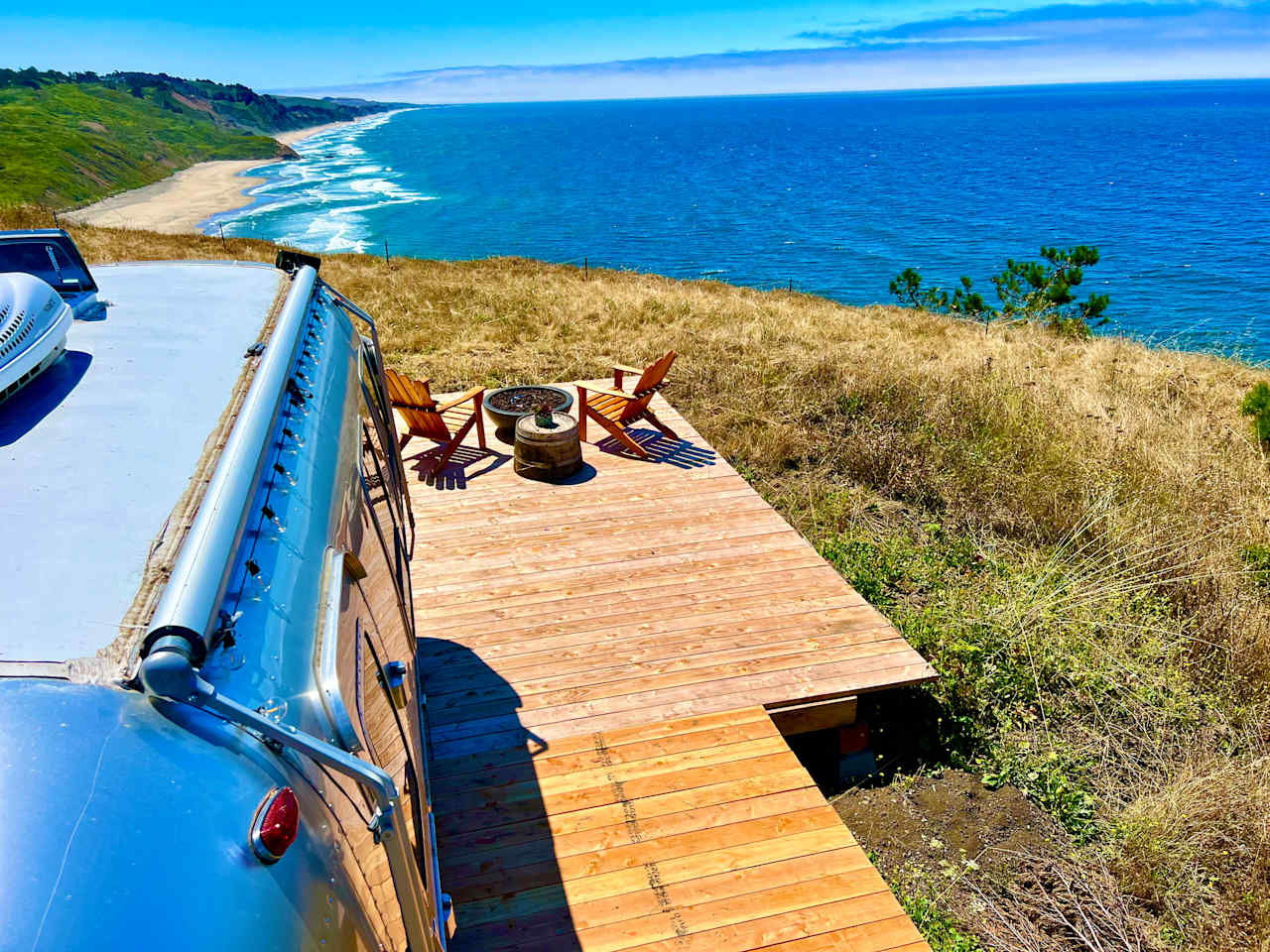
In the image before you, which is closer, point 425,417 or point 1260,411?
point 425,417

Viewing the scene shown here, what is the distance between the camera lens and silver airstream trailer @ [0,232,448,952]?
0.95 meters

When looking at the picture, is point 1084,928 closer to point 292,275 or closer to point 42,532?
point 42,532

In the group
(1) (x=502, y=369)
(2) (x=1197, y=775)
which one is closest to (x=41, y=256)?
(2) (x=1197, y=775)

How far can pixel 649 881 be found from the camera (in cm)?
339

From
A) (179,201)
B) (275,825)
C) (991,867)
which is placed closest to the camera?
(275,825)

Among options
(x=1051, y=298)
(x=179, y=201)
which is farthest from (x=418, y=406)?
(x=179, y=201)

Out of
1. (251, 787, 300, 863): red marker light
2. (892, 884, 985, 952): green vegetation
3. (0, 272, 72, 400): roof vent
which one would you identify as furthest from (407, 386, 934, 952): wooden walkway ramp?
(0, 272, 72, 400): roof vent

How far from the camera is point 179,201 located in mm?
64688

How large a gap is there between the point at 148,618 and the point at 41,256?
2202 millimetres

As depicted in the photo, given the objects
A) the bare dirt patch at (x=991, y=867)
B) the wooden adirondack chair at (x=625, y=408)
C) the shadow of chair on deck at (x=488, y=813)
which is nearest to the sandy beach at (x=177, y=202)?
the wooden adirondack chair at (x=625, y=408)

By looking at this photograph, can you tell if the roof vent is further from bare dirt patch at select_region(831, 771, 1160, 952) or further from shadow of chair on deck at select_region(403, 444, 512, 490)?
shadow of chair on deck at select_region(403, 444, 512, 490)

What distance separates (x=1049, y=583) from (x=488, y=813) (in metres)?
4.58

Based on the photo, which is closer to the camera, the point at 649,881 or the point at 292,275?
the point at 649,881

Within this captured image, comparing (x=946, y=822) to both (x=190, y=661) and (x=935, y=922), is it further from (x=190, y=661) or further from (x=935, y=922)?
(x=190, y=661)
